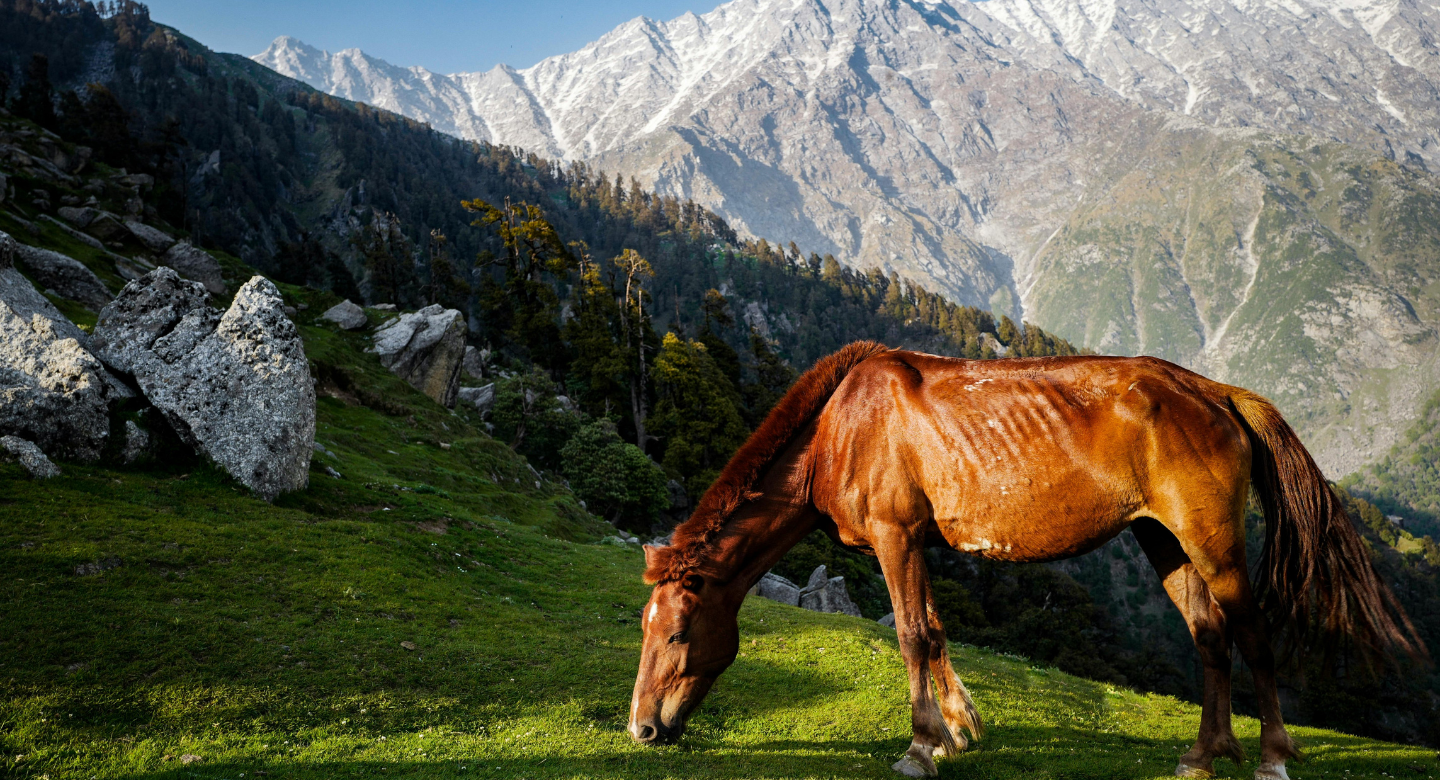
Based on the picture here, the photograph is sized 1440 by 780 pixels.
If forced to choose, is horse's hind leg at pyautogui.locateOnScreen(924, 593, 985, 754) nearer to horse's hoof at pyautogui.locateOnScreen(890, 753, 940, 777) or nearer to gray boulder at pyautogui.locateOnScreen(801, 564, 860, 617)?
horse's hoof at pyautogui.locateOnScreen(890, 753, 940, 777)

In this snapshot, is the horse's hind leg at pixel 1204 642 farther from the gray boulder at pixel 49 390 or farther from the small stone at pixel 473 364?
the small stone at pixel 473 364

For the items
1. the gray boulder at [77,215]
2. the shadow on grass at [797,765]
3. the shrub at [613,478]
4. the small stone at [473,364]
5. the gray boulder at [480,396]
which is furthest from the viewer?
the small stone at [473,364]

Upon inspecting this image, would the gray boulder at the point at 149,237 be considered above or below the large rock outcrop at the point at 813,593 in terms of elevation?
above

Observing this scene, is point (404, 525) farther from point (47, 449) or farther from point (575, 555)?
point (47, 449)

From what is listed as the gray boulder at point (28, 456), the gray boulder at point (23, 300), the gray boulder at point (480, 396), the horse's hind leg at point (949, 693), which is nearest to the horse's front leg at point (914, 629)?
the horse's hind leg at point (949, 693)

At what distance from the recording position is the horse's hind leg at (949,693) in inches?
294

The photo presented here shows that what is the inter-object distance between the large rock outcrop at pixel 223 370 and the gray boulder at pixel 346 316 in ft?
89.7

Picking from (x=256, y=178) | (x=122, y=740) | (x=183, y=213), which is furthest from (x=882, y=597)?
(x=256, y=178)

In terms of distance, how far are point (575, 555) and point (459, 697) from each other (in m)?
10.6

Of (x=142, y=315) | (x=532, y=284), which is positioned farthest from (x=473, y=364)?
(x=142, y=315)

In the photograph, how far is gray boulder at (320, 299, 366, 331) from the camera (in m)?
42.7

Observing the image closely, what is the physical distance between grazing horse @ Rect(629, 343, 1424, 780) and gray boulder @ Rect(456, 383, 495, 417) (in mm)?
41962

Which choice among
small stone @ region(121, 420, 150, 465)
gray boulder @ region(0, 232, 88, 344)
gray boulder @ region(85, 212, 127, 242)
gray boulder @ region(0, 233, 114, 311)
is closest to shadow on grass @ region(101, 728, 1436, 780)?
small stone @ region(121, 420, 150, 465)

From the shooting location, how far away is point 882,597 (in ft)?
143
